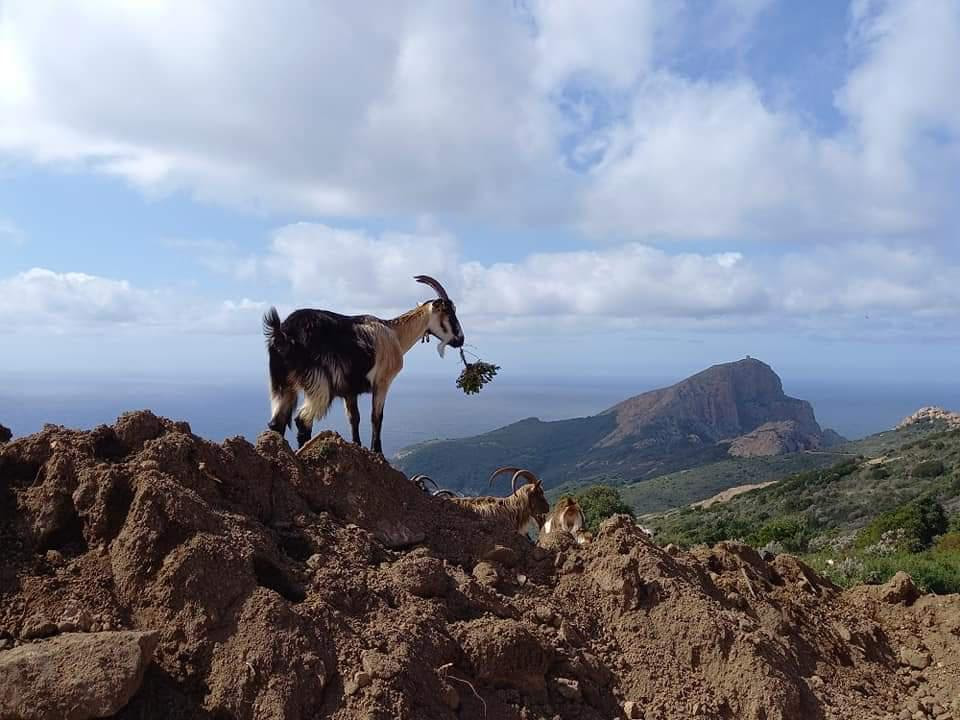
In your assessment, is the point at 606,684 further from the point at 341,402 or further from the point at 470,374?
the point at 470,374

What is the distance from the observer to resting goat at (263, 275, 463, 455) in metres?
7.73

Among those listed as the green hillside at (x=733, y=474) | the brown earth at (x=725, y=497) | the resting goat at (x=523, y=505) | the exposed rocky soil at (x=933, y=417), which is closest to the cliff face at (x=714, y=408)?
the exposed rocky soil at (x=933, y=417)

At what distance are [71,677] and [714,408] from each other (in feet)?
462

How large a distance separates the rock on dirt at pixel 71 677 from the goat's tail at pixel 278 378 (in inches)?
165

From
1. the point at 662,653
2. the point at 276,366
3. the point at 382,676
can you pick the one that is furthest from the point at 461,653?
the point at 276,366

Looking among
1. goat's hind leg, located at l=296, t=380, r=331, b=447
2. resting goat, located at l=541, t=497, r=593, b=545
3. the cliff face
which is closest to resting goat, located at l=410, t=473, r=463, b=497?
goat's hind leg, located at l=296, t=380, r=331, b=447

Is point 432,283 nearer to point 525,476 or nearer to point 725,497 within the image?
point 525,476

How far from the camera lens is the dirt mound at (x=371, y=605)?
392 cm

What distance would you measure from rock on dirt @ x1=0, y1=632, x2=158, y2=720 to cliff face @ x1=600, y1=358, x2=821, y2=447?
113m

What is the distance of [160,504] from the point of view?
4398 mm

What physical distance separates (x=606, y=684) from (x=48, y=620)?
3.18m

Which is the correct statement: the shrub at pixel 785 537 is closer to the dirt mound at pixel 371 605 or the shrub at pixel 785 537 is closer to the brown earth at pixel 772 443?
the dirt mound at pixel 371 605

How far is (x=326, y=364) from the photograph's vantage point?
7.83 metres

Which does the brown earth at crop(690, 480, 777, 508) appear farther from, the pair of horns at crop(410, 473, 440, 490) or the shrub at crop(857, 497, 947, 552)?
the pair of horns at crop(410, 473, 440, 490)
